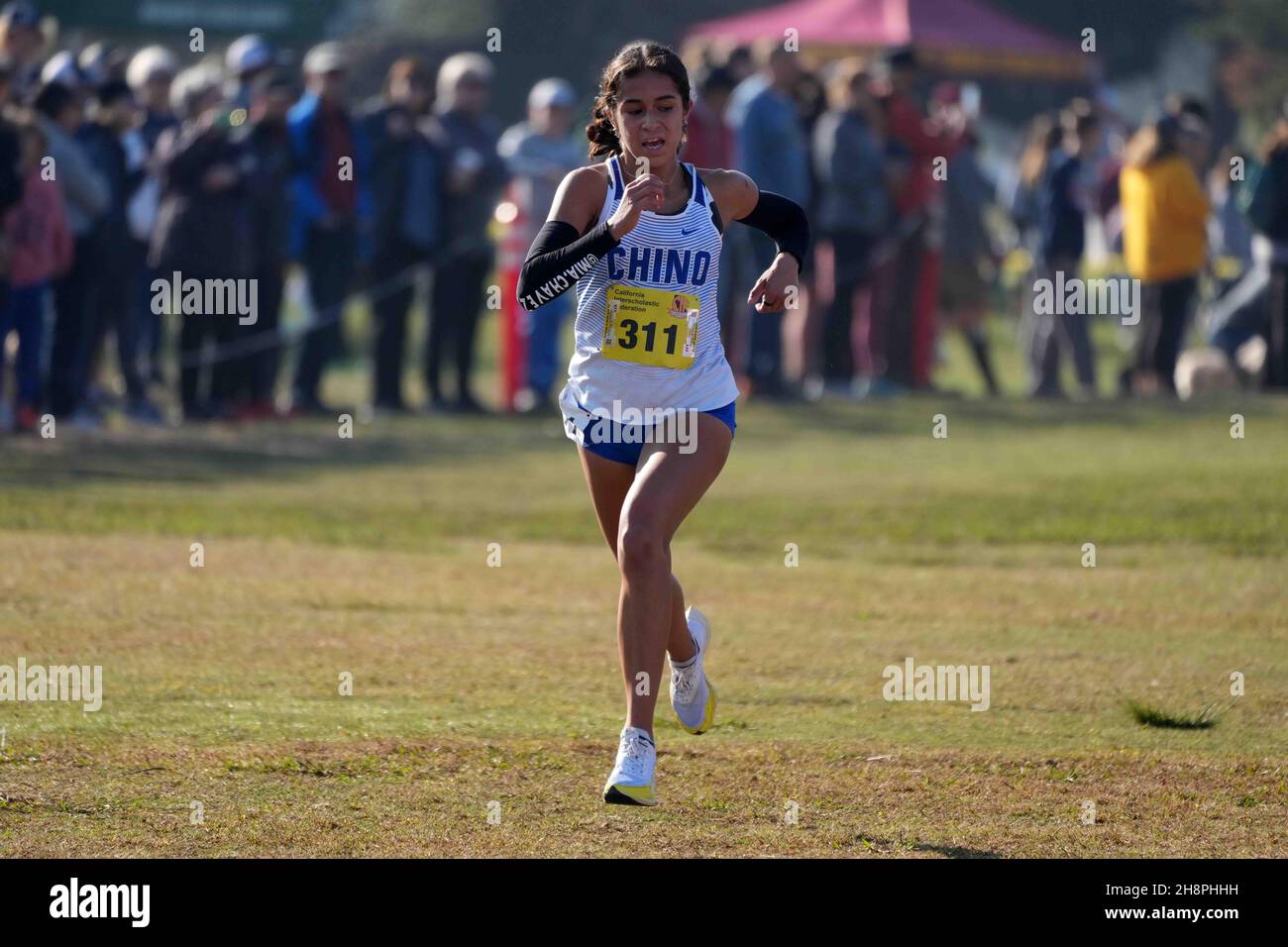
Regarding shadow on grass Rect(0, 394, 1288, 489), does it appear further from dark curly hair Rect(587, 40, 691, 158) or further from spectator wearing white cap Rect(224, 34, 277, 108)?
dark curly hair Rect(587, 40, 691, 158)

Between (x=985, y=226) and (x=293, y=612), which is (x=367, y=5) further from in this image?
(x=293, y=612)

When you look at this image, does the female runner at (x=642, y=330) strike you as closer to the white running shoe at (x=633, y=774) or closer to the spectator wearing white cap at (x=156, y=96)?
the white running shoe at (x=633, y=774)

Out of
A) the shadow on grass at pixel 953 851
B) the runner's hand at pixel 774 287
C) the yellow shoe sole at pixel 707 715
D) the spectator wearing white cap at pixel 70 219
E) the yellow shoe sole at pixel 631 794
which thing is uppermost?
the spectator wearing white cap at pixel 70 219

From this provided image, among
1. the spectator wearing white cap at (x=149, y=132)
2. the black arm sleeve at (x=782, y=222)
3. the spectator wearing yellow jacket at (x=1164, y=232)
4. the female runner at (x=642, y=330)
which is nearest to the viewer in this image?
the female runner at (x=642, y=330)

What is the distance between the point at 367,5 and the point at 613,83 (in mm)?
52173

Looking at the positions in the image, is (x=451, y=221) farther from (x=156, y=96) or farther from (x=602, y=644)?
(x=602, y=644)

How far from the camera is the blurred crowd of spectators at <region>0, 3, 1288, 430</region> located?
15414mm

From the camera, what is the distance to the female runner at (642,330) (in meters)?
6.28

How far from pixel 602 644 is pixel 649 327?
2.83 metres

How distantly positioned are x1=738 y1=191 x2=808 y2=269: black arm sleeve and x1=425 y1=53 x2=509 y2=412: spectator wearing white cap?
10.6 meters

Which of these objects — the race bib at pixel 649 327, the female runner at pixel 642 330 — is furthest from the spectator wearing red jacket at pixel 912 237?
the race bib at pixel 649 327
